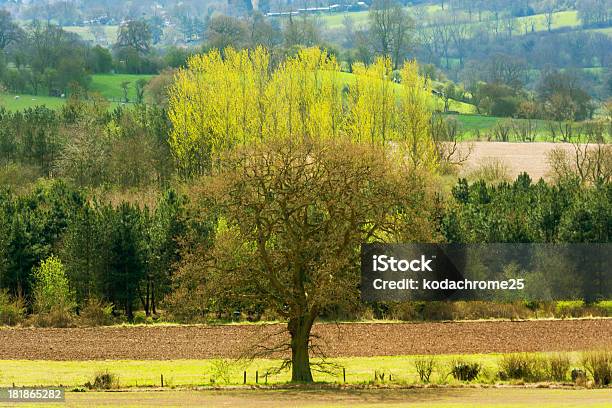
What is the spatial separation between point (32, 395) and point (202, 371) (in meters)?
10.2

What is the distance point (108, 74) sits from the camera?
191 metres

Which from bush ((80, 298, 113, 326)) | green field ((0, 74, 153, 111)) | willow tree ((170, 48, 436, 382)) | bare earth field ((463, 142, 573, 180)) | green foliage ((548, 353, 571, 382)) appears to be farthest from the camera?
green field ((0, 74, 153, 111))

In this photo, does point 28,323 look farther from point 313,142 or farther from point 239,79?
point 239,79

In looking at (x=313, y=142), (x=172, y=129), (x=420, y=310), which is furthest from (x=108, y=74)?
(x=313, y=142)

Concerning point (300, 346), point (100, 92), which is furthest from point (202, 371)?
point (100, 92)

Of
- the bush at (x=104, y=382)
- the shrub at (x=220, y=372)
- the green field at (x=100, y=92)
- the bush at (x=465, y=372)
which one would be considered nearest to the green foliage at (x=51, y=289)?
the shrub at (x=220, y=372)

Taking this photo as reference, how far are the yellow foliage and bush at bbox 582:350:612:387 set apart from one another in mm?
48762

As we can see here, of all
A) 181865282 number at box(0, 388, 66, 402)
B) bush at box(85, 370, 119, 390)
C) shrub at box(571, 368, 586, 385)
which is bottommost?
shrub at box(571, 368, 586, 385)

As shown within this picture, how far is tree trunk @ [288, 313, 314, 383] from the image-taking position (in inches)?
1772

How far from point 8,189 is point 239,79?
20.8 meters

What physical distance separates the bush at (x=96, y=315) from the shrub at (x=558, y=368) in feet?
91.2

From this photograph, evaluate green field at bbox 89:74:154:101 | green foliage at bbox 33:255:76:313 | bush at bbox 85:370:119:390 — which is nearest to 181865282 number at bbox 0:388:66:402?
bush at bbox 85:370:119:390

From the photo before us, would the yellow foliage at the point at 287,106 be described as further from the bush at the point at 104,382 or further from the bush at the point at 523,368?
the bush at the point at 104,382

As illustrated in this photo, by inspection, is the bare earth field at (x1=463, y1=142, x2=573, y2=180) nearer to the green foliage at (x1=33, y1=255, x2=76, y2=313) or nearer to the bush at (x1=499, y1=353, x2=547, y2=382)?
the green foliage at (x1=33, y1=255, x2=76, y2=313)
